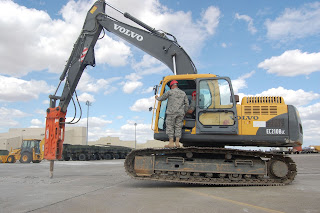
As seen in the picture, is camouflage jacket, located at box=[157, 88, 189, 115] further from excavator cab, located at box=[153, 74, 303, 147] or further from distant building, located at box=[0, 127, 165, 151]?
distant building, located at box=[0, 127, 165, 151]

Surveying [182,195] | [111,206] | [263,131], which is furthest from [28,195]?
[263,131]

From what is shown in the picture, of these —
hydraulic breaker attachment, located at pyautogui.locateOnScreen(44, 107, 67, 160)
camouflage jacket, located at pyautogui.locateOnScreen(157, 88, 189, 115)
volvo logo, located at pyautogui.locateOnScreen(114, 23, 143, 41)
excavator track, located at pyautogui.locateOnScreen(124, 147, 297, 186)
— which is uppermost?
volvo logo, located at pyautogui.locateOnScreen(114, 23, 143, 41)

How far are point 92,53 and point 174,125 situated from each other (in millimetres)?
5191

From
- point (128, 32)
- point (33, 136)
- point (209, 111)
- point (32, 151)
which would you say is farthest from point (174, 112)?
point (33, 136)

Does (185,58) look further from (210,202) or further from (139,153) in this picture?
(210,202)

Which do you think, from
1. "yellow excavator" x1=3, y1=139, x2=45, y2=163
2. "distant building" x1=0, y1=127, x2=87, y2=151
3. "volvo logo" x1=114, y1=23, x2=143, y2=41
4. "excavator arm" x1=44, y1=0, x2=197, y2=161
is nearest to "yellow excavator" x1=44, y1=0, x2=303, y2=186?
"excavator arm" x1=44, y1=0, x2=197, y2=161

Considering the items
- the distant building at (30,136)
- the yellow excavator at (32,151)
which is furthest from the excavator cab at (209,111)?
the distant building at (30,136)

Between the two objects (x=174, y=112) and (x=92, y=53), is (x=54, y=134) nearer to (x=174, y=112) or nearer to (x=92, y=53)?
(x=92, y=53)

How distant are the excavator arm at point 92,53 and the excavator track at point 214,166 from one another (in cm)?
306

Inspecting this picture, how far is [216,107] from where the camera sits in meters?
7.20

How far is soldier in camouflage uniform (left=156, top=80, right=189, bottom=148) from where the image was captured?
7.06m

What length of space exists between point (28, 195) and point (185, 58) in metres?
6.07

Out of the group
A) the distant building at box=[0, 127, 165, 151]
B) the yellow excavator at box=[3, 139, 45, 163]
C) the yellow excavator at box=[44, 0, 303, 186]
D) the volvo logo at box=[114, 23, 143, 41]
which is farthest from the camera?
the distant building at box=[0, 127, 165, 151]

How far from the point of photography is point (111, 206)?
4805 mm
